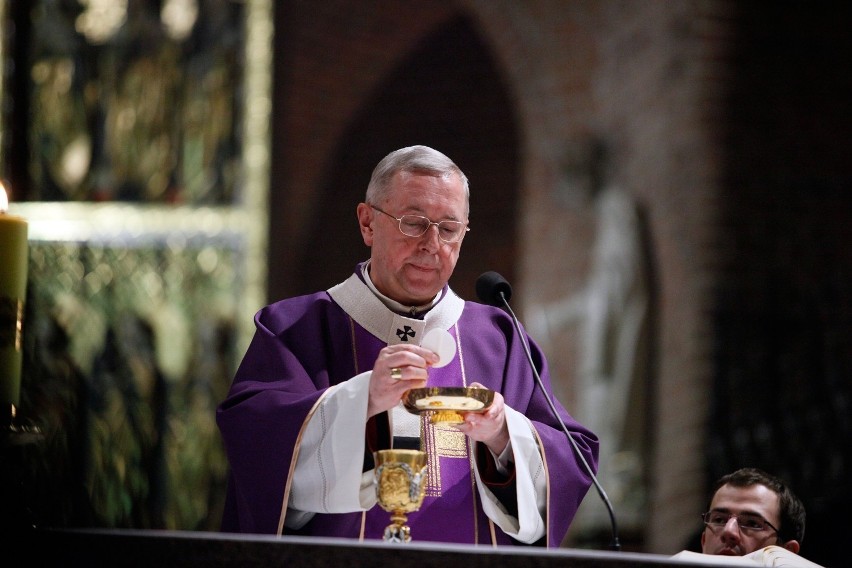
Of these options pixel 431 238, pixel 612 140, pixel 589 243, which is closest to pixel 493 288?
pixel 431 238

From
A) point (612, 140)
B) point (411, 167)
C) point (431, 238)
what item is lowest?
point (431, 238)

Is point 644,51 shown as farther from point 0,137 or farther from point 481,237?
point 0,137

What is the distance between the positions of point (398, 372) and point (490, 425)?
25 cm

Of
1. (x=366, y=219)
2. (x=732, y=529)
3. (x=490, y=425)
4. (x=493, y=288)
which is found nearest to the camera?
(x=490, y=425)

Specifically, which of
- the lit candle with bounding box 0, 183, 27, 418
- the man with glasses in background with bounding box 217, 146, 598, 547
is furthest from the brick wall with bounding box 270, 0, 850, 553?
the lit candle with bounding box 0, 183, 27, 418

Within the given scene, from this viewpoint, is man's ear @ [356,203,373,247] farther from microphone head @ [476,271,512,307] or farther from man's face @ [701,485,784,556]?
man's face @ [701,485,784,556]

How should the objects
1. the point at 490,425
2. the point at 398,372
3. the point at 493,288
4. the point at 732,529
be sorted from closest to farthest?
the point at 398,372 → the point at 490,425 → the point at 493,288 → the point at 732,529

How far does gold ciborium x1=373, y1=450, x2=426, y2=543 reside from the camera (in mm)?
2277

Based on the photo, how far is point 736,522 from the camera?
3.11 meters

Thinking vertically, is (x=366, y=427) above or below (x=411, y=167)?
below

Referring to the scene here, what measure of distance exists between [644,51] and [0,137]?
324 centimetres

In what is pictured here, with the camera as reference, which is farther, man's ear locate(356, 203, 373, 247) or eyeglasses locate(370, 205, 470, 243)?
man's ear locate(356, 203, 373, 247)

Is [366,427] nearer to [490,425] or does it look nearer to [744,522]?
[490,425]

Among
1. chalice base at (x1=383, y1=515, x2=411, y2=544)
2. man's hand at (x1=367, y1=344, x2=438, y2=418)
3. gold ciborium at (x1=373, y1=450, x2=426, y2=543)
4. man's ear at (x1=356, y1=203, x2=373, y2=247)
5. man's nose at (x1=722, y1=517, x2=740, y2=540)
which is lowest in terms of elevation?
man's nose at (x1=722, y1=517, x2=740, y2=540)
